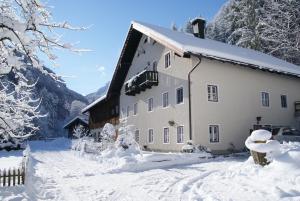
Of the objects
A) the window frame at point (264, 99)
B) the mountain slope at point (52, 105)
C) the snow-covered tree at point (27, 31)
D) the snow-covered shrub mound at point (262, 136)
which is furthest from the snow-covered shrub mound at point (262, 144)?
the mountain slope at point (52, 105)

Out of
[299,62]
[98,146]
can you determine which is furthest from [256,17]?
[98,146]

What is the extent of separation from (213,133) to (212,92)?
285 cm

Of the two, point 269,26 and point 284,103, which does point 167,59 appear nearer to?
point 284,103

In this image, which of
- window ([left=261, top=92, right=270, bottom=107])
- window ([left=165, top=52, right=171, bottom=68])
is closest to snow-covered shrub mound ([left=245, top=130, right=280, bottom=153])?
window ([left=261, top=92, right=270, bottom=107])

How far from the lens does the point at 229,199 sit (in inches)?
321

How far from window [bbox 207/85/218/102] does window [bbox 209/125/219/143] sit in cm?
186

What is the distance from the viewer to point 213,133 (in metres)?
21.3

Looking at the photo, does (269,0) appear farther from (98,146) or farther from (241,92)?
(98,146)

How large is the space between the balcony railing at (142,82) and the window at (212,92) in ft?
18.4

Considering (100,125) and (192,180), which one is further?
(100,125)

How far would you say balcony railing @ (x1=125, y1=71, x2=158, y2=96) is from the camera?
26084 mm

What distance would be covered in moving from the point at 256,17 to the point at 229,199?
40742 mm

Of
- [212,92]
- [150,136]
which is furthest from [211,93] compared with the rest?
[150,136]

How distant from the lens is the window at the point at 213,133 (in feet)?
69.6
